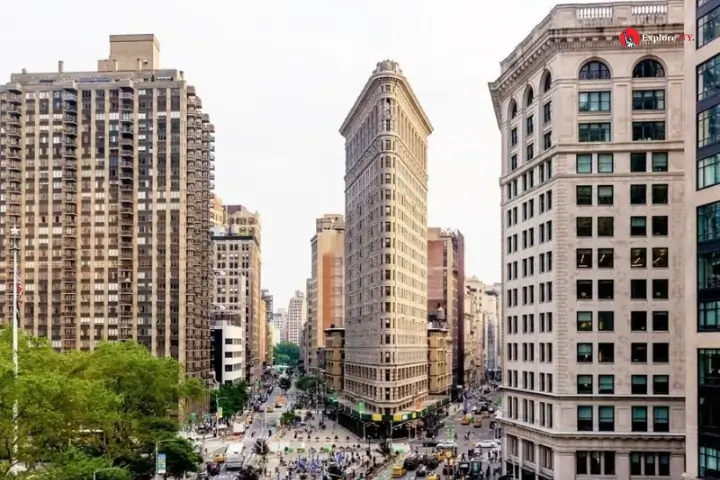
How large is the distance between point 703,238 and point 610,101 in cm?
2493

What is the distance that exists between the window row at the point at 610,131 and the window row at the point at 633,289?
1214cm

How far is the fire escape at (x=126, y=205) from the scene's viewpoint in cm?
15950

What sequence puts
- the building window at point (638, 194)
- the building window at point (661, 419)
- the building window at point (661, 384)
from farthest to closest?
the building window at point (638, 194) < the building window at point (661, 384) < the building window at point (661, 419)

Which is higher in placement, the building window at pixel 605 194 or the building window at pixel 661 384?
the building window at pixel 605 194

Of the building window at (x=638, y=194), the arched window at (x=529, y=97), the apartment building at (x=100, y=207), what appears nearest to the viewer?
the building window at (x=638, y=194)

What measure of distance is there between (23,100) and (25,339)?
304ft

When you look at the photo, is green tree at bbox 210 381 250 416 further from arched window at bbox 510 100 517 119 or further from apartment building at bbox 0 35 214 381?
arched window at bbox 510 100 517 119

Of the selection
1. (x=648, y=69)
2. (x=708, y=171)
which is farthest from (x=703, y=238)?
(x=648, y=69)

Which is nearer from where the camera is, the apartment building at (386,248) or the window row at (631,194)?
the window row at (631,194)

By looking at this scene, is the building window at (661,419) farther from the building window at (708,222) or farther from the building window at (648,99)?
the building window at (648,99)

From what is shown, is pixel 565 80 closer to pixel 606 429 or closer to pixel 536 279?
pixel 536 279

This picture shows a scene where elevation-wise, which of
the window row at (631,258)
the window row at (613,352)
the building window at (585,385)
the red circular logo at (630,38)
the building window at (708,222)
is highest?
the red circular logo at (630,38)

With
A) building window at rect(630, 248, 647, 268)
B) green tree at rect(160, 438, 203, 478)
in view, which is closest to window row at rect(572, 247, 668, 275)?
building window at rect(630, 248, 647, 268)

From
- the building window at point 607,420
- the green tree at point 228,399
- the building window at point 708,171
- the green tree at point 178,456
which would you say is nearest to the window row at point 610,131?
the building window at point 708,171
